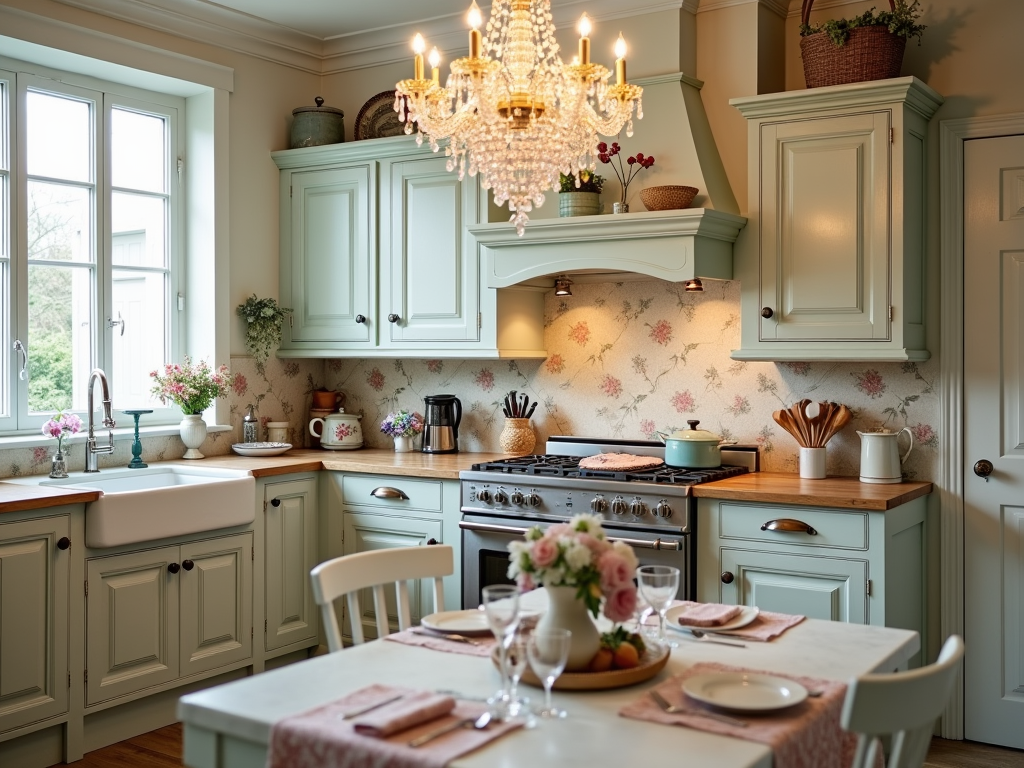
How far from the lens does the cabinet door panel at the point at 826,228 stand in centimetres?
357

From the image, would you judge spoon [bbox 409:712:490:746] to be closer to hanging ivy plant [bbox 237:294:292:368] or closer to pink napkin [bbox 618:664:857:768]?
pink napkin [bbox 618:664:857:768]

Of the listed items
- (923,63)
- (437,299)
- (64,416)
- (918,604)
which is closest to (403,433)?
(437,299)

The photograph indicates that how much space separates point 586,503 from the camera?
12.4 feet

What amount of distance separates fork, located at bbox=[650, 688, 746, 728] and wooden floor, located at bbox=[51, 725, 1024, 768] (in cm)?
217

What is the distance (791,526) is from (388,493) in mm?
1631

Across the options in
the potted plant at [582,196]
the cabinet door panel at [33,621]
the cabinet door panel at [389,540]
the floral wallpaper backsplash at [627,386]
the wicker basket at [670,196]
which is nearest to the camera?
the cabinet door panel at [33,621]

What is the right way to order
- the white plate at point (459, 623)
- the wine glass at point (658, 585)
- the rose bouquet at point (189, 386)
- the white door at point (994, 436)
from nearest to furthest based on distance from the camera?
the wine glass at point (658, 585), the white plate at point (459, 623), the white door at point (994, 436), the rose bouquet at point (189, 386)

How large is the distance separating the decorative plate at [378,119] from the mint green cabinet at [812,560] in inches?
90.1

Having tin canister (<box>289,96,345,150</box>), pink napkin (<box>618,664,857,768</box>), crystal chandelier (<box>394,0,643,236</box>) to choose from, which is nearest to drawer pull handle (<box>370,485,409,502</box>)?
tin canister (<box>289,96,345,150</box>)

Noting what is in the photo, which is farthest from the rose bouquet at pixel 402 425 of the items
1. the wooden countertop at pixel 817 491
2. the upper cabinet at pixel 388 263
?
the wooden countertop at pixel 817 491

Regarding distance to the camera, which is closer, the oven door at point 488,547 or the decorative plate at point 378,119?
the oven door at point 488,547

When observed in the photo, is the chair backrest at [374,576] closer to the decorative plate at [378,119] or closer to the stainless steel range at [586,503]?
the stainless steel range at [586,503]

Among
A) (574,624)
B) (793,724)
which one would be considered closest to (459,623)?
(574,624)

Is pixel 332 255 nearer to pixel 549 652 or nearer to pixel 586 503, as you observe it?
pixel 586 503
